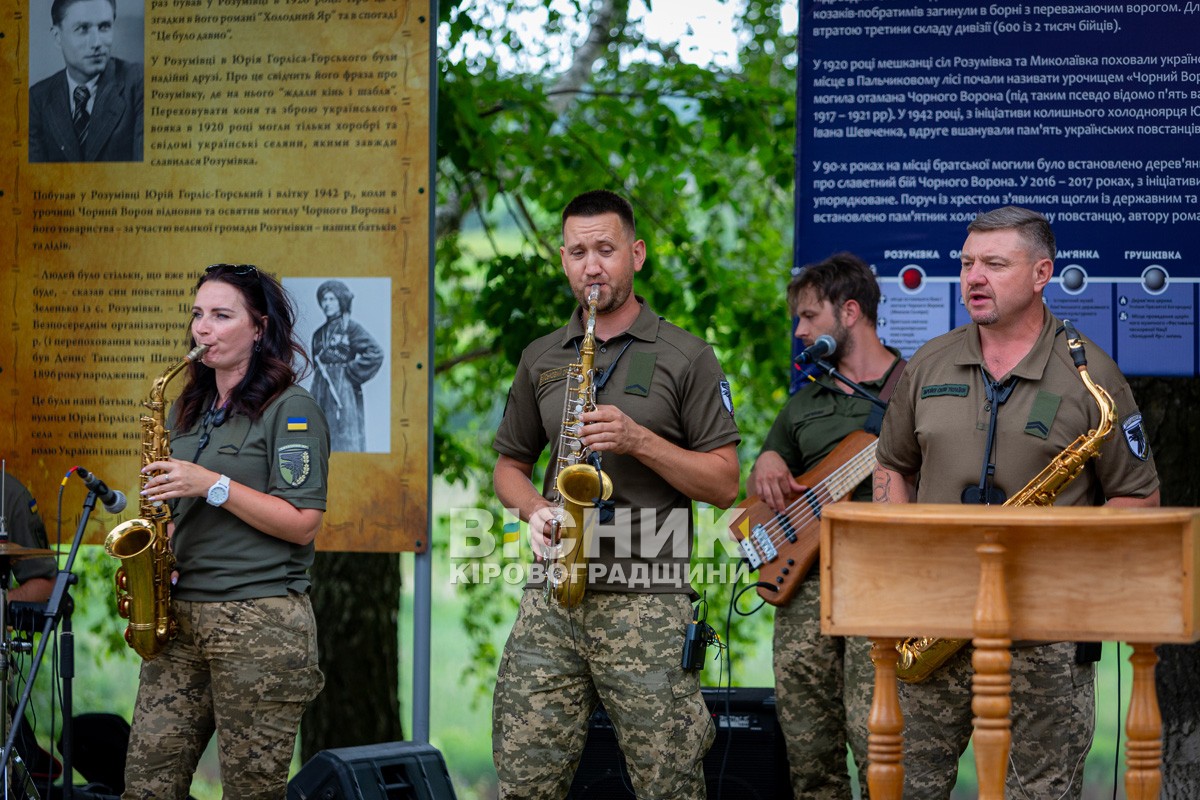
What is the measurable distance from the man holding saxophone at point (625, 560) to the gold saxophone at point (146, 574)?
1.01 metres

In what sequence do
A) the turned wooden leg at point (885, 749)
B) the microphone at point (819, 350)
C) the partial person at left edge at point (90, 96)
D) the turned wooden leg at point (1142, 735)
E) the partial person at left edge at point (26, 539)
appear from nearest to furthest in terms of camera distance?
the turned wooden leg at point (1142, 735)
the turned wooden leg at point (885, 749)
the microphone at point (819, 350)
the partial person at left edge at point (26, 539)
the partial person at left edge at point (90, 96)

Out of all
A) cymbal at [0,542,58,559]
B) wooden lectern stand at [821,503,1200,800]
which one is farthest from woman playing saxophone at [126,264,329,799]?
wooden lectern stand at [821,503,1200,800]

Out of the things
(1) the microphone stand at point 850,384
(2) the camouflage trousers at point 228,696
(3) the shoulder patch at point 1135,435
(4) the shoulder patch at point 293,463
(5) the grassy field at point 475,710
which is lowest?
(5) the grassy field at point 475,710

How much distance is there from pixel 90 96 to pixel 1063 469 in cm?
398

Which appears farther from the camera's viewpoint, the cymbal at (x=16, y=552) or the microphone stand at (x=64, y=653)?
the cymbal at (x=16, y=552)

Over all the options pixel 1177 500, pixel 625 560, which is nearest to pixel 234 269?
pixel 625 560

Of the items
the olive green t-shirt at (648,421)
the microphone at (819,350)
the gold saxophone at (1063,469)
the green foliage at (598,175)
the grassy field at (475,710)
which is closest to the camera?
the gold saxophone at (1063,469)

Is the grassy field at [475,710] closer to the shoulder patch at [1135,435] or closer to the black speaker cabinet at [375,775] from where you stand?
the black speaker cabinet at [375,775]

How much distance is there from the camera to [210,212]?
5.50 metres

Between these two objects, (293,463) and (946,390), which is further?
(293,463)

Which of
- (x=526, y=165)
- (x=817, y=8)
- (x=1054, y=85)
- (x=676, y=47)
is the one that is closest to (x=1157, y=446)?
(x=1054, y=85)

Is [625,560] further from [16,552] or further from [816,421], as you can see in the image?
[16,552]

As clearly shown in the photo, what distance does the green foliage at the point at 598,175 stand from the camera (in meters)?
8.07

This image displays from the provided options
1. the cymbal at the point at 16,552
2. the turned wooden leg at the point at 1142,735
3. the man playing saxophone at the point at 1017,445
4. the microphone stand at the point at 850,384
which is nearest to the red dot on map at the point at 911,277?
the microphone stand at the point at 850,384
